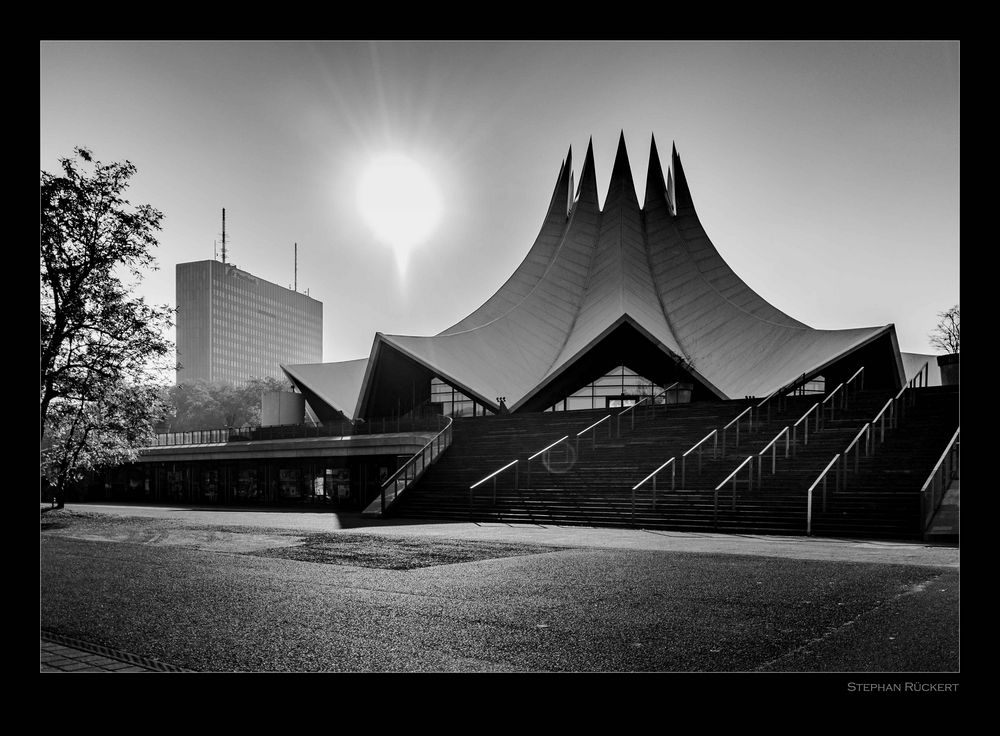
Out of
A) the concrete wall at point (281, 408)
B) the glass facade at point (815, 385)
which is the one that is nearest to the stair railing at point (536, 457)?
the glass facade at point (815, 385)

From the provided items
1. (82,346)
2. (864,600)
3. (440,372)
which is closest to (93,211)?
(82,346)

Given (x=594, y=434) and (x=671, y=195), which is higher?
(x=671, y=195)

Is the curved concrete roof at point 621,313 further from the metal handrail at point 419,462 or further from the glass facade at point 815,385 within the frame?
the metal handrail at point 419,462

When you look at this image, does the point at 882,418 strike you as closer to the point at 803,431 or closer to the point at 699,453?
the point at 803,431

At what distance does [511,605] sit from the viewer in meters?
6.57

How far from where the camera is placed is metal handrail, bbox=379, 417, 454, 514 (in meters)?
19.8

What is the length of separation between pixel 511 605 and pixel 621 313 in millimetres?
31841

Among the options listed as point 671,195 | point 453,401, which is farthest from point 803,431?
point 671,195

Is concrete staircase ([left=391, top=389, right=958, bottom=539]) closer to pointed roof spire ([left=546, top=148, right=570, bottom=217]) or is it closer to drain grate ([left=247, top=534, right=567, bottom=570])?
drain grate ([left=247, top=534, right=567, bottom=570])

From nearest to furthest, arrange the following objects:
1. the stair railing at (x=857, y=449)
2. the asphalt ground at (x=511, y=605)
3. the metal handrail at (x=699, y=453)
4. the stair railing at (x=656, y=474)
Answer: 1. the asphalt ground at (x=511, y=605)
2. the stair railing at (x=857, y=449)
3. the stair railing at (x=656, y=474)
4. the metal handrail at (x=699, y=453)

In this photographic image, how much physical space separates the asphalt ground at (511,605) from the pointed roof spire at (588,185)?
40.1 metres

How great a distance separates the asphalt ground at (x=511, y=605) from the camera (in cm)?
479

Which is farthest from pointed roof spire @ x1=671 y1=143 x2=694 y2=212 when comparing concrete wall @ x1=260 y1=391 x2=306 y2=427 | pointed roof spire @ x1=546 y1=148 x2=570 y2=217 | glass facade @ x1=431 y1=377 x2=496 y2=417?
concrete wall @ x1=260 y1=391 x2=306 y2=427
